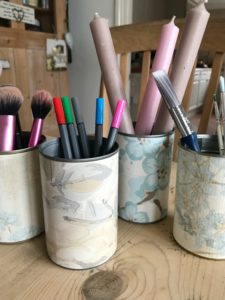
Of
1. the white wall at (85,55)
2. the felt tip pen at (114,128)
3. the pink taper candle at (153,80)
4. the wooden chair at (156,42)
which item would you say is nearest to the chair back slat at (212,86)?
the wooden chair at (156,42)

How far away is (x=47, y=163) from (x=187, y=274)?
190 mm

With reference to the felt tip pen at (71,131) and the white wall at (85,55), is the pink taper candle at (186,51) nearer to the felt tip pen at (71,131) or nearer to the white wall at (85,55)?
the felt tip pen at (71,131)

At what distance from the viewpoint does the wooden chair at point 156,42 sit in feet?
1.94

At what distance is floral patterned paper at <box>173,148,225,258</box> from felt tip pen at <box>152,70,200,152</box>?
2cm

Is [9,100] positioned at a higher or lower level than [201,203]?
higher

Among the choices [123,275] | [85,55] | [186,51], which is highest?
[85,55]

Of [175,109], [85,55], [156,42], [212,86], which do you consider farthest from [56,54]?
[175,109]

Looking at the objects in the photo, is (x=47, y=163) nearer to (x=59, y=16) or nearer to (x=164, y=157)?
(x=164, y=157)

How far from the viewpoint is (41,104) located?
34 cm

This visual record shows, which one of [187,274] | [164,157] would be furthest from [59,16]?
[187,274]

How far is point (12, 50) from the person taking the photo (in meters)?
1.72

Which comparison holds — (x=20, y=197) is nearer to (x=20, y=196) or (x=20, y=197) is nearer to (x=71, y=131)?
(x=20, y=196)

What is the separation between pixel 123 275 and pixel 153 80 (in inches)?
9.4

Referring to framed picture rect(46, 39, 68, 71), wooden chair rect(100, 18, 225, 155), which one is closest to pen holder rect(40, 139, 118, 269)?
wooden chair rect(100, 18, 225, 155)
